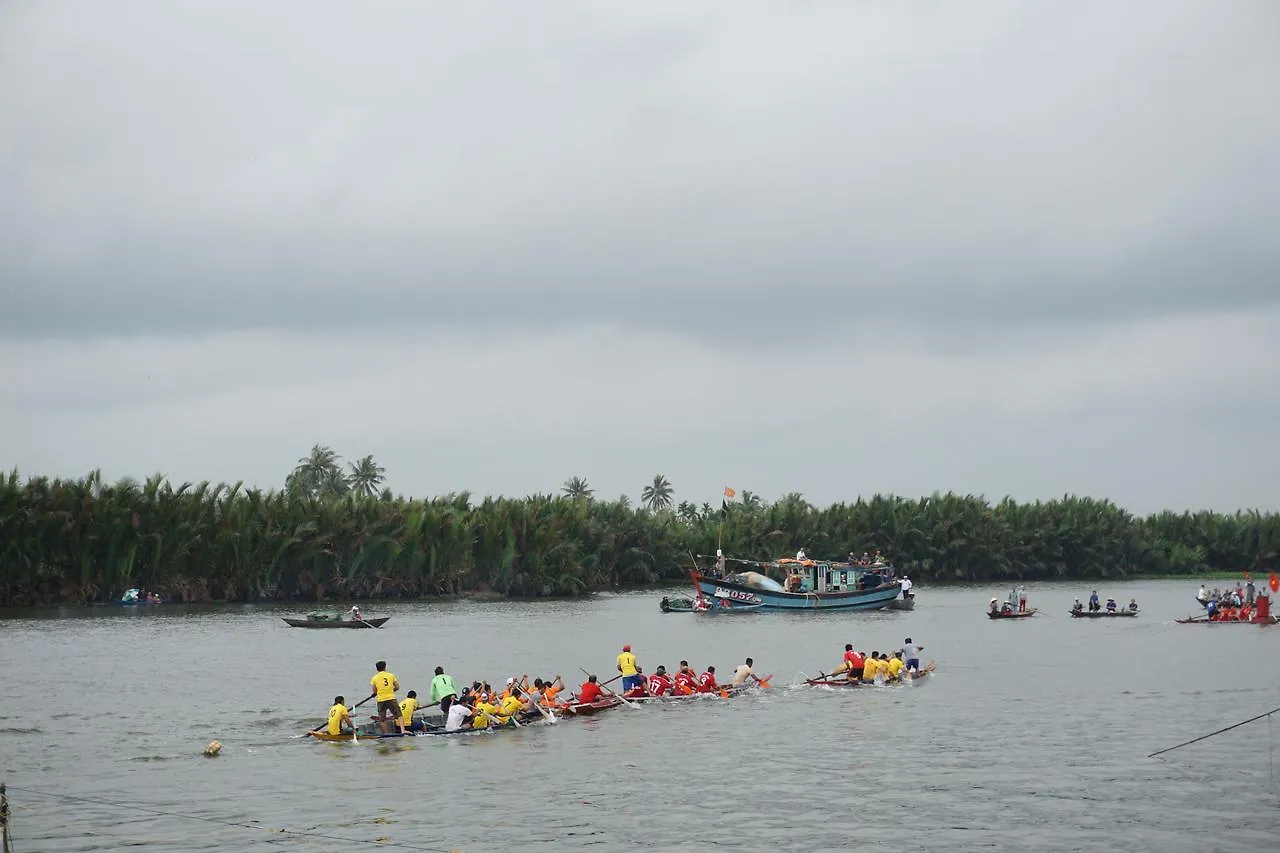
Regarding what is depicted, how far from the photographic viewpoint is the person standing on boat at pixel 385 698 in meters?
44.1

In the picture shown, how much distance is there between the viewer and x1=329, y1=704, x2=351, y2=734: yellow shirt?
43594 millimetres

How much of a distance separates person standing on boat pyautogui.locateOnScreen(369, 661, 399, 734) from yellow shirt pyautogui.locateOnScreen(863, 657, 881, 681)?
863 inches

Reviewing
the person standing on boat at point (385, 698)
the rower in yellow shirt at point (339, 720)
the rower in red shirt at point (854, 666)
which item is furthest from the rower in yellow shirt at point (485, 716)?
the rower in red shirt at point (854, 666)

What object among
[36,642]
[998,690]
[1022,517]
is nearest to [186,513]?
[36,642]

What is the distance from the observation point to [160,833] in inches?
1267

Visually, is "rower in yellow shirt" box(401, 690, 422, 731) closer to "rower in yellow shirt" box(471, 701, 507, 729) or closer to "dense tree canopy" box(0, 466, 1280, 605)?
"rower in yellow shirt" box(471, 701, 507, 729)

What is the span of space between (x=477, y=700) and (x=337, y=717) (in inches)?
190

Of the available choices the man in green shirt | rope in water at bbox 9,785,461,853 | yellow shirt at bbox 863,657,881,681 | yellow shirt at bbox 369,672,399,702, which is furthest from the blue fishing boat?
rope in water at bbox 9,785,461,853

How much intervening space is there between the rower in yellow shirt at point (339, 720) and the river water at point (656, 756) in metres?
0.49

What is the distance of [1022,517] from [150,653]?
97.5m

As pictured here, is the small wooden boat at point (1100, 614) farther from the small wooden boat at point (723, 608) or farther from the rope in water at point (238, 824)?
the rope in water at point (238, 824)

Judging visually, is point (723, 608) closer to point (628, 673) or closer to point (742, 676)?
point (742, 676)

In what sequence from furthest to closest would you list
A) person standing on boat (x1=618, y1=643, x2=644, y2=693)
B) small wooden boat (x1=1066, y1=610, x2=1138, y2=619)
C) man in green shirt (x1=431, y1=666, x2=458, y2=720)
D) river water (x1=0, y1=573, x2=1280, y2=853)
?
1. small wooden boat (x1=1066, y1=610, x2=1138, y2=619)
2. person standing on boat (x1=618, y1=643, x2=644, y2=693)
3. man in green shirt (x1=431, y1=666, x2=458, y2=720)
4. river water (x1=0, y1=573, x2=1280, y2=853)

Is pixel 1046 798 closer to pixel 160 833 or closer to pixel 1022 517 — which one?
pixel 160 833
